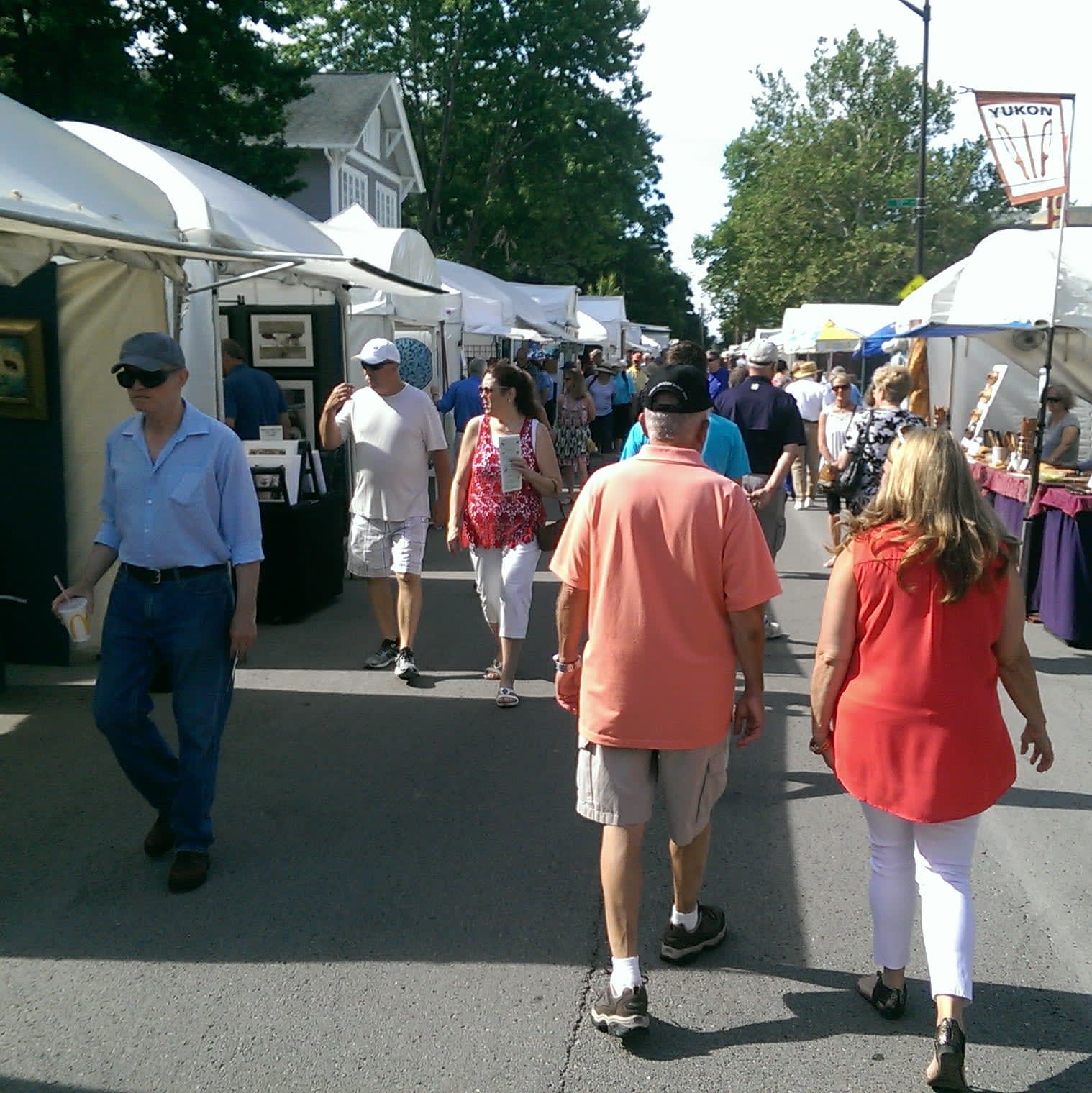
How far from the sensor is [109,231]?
16.8 ft

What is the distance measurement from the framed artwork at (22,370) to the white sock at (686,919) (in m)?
5.20

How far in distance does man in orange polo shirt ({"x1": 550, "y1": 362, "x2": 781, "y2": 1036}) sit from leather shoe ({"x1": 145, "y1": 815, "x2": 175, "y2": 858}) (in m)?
1.99

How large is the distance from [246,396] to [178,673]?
6424mm

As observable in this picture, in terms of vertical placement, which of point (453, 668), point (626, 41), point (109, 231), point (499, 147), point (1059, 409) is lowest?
point (453, 668)

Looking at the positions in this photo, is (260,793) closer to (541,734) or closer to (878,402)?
(541,734)

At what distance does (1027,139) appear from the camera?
9.28m

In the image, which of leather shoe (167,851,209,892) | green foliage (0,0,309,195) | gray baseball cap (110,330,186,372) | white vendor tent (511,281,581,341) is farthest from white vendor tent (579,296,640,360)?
leather shoe (167,851,209,892)

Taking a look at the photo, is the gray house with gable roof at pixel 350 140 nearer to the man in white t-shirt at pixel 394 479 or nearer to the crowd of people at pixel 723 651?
the man in white t-shirt at pixel 394 479

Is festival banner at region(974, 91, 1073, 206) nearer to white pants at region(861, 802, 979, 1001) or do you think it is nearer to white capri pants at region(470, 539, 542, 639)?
white capri pants at region(470, 539, 542, 639)

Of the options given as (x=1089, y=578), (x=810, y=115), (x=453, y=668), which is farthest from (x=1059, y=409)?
(x=810, y=115)

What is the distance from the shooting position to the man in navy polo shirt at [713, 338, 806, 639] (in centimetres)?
824

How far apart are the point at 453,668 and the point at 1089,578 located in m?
4.30

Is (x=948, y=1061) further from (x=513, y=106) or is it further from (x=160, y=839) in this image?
(x=513, y=106)

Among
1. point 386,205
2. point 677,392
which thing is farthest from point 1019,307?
point 386,205
